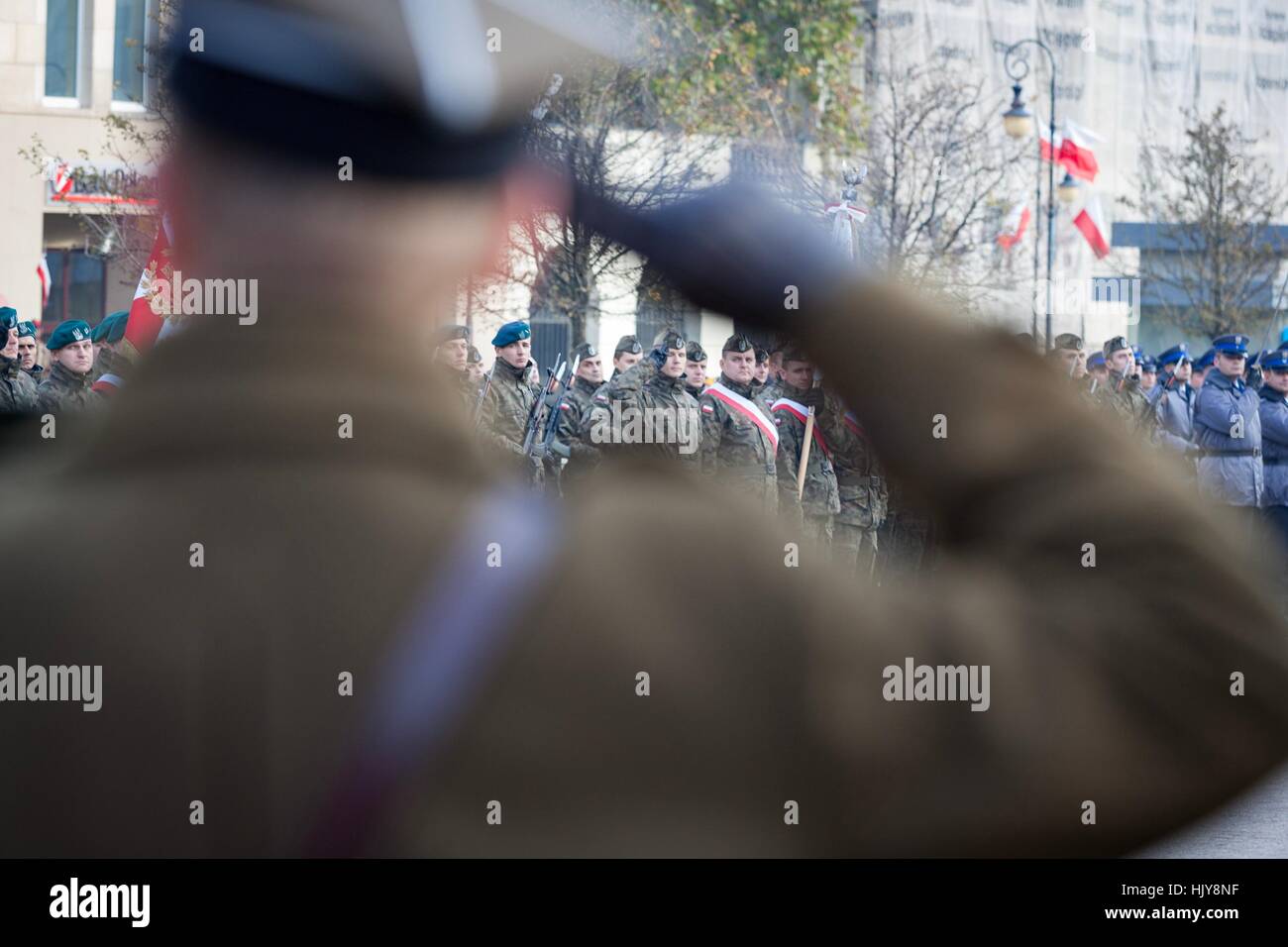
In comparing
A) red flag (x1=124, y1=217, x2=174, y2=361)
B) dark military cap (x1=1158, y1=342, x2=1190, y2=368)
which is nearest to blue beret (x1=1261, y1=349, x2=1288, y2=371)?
dark military cap (x1=1158, y1=342, x2=1190, y2=368)

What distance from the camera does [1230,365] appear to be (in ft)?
34.2

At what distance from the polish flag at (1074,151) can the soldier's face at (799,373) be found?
16.3 metres

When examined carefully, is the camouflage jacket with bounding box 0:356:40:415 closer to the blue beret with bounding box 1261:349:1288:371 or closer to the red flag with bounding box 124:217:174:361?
the red flag with bounding box 124:217:174:361

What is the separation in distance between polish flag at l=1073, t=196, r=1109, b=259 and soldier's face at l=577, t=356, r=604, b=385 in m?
9.39

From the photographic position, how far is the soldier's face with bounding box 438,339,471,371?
3.54 feet

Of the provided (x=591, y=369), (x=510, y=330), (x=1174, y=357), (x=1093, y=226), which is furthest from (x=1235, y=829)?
(x=1093, y=226)

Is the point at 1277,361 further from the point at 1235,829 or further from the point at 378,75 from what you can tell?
the point at 378,75

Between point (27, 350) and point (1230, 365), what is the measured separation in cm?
722

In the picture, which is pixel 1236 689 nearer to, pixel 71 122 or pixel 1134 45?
pixel 71 122

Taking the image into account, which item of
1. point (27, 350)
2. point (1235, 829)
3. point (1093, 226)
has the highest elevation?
point (1093, 226)

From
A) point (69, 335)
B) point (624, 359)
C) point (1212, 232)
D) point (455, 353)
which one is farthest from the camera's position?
point (1212, 232)
